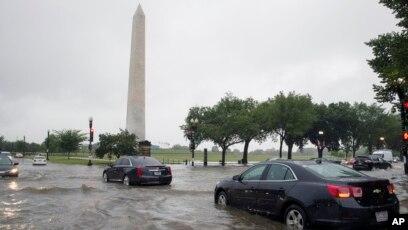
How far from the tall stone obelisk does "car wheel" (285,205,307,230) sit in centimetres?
4156

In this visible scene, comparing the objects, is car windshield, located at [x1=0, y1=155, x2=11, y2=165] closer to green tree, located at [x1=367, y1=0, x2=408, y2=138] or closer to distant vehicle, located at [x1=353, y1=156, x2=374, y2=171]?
green tree, located at [x1=367, y1=0, x2=408, y2=138]

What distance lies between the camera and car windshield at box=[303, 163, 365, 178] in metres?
9.58

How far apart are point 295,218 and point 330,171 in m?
1.25

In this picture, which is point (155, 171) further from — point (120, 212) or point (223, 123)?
point (223, 123)

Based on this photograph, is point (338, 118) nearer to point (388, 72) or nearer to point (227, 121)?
point (227, 121)

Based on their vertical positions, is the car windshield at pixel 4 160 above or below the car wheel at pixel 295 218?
above

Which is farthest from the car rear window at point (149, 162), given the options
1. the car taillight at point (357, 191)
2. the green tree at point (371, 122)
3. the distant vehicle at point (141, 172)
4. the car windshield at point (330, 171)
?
the green tree at point (371, 122)

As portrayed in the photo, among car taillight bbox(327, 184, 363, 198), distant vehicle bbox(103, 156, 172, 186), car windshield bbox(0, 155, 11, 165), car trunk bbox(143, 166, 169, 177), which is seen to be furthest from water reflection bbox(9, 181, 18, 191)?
car taillight bbox(327, 184, 363, 198)

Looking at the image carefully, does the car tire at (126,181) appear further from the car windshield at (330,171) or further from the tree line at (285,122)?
the tree line at (285,122)

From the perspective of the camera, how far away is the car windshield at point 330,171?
9.58 metres

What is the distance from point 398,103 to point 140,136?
30.2m

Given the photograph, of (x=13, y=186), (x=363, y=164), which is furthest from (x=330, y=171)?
(x=363, y=164)

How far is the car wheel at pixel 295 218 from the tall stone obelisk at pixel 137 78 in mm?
41555

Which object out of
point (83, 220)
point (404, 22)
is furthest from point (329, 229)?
point (404, 22)
